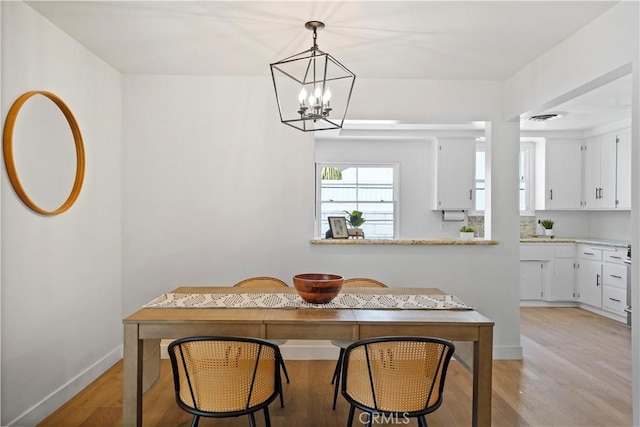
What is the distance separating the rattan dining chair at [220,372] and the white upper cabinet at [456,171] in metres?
4.48

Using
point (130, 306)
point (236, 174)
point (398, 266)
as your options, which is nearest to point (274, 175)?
point (236, 174)

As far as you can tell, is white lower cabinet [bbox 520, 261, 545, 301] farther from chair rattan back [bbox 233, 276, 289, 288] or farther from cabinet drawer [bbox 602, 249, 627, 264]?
chair rattan back [bbox 233, 276, 289, 288]

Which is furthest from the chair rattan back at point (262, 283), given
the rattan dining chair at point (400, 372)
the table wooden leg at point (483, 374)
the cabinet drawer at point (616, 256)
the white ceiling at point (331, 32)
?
the cabinet drawer at point (616, 256)

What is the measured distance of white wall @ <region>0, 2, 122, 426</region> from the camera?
90.7 inches

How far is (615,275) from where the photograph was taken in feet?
16.1

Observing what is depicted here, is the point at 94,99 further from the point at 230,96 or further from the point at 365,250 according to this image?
the point at 365,250

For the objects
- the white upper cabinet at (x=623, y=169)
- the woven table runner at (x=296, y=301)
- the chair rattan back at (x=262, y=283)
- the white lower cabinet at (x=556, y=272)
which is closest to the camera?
the woven table runner at (x=296, y=301)

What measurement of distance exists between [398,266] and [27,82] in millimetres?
2977

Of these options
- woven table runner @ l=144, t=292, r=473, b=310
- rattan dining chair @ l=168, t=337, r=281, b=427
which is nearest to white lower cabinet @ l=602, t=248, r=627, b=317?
woven table runner @ l=144, t=292, r=473, b=310

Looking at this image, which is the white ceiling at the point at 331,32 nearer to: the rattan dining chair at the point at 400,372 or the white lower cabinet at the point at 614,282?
the rattan dining chair at the point at 400,372

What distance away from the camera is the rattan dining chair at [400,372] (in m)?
1.83

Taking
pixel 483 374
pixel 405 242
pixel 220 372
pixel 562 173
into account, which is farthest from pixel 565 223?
pixel 220 372

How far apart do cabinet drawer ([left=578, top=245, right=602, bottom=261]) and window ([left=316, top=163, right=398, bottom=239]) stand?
2.42 meters

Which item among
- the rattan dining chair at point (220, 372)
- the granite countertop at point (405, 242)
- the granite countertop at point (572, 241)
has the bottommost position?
the rattan dining chair at point (220, 372)
